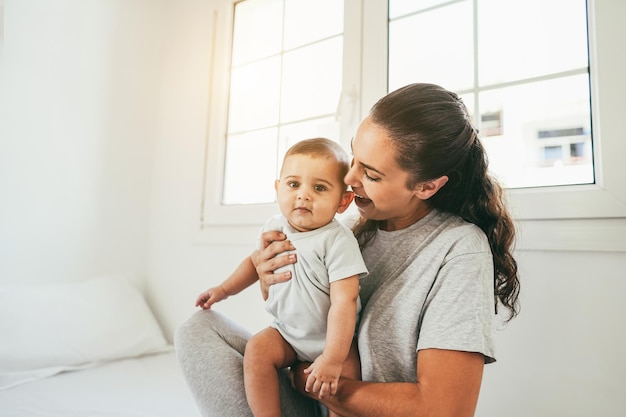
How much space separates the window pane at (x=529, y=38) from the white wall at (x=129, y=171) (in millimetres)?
638

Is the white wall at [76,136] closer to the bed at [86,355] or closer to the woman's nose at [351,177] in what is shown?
the bed at [86,355]

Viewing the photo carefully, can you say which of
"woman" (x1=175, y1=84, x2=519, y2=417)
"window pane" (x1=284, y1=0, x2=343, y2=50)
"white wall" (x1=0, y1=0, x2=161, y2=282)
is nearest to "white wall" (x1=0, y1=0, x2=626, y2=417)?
"white wall" (x1=0, y1=0, x2=161, y2=282)

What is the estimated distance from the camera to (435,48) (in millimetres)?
1660

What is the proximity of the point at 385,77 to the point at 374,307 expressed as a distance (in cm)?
107

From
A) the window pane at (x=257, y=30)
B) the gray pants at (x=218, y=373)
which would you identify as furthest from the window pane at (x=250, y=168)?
the gray pants at (x=218, y=373)

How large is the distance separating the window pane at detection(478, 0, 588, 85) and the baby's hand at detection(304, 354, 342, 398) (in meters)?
1.19

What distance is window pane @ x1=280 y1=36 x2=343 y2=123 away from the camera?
1.97 m

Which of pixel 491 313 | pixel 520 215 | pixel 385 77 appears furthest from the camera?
pixel 385 77

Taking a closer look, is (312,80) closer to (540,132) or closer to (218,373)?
(540,132)

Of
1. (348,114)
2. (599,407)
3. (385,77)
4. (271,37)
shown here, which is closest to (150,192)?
(271,37)

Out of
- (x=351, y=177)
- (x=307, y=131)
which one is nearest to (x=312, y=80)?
(x=307, y=131)

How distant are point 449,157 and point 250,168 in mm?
1425

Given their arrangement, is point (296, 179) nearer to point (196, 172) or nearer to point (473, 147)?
point (473, 147)

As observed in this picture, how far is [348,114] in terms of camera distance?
1.77 m
